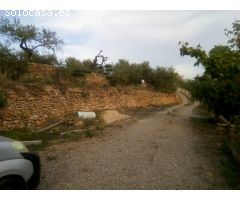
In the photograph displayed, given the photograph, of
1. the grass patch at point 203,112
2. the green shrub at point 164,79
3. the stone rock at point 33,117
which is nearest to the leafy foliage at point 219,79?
the grass patch at point 203,112

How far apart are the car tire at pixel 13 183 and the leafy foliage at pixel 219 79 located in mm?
10806

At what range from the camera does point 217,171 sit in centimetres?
686

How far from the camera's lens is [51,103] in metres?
14.0

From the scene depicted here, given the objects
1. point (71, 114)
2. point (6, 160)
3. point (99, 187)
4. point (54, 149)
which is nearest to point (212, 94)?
point (71, 114)

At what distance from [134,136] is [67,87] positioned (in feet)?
21.9

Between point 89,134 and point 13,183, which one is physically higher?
point 13,183

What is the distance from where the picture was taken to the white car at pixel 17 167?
419 centimetres

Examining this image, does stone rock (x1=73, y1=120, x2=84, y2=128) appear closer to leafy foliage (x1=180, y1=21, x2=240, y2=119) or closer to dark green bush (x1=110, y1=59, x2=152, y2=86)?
leafy foliage (x1=180, y1=21, x2=240, y2=119)

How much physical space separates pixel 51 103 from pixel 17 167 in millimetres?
9859

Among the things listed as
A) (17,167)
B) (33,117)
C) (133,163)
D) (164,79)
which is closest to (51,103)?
(33,117)

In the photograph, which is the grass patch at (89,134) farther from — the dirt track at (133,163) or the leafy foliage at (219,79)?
the leafy foliage at (219,79)

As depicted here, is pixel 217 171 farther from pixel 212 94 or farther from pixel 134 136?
pixel 212 94

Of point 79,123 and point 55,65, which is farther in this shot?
point 55,65

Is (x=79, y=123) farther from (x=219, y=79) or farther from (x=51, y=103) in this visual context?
(x=219, y=79)
